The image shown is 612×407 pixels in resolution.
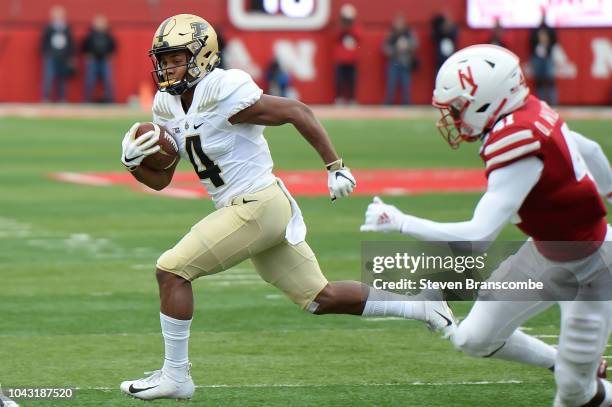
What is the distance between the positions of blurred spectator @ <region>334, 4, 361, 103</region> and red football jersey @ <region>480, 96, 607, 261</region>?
20.8 meters

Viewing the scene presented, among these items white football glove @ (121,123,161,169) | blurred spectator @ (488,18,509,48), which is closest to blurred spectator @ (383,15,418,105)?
blurred spectator @ (488,18,509,48)

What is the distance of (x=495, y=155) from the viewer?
5078mm

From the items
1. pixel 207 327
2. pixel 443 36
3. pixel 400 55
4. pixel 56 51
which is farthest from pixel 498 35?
pixel 207 327

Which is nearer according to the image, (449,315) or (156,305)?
(449,315)

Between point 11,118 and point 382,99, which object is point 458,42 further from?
point 11,118

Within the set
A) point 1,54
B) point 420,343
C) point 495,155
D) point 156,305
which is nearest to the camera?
point 495,155

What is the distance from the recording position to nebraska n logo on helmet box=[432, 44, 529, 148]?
5.25 meters

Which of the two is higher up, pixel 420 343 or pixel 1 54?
pixel 420 343

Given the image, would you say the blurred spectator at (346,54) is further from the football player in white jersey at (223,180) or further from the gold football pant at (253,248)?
the gold football pant at (253,248)

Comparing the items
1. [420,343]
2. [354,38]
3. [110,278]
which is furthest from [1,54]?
[420,343]

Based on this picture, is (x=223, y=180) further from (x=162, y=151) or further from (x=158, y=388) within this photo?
(x=158, y=388)

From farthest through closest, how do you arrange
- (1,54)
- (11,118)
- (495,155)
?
1. (1,54)
2. (11,118)
3. (495,155)

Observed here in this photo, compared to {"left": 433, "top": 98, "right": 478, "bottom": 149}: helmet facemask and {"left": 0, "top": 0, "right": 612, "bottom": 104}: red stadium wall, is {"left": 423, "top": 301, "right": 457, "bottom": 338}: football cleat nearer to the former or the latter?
{"left": 433, "top": 98, "right": 478, "bottom": 149}: helmet facemask

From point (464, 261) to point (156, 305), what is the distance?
2970 mm
